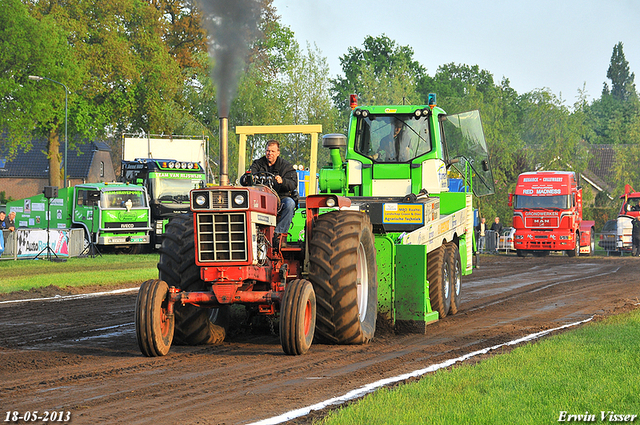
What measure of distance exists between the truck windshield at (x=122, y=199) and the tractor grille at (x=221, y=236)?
77.8 feet

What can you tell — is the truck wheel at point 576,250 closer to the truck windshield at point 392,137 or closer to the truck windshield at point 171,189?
the truck windshield at point 171,189

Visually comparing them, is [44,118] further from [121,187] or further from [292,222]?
[292,222]

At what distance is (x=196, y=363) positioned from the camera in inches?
338

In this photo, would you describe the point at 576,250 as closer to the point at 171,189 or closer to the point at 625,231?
the point at 625,231

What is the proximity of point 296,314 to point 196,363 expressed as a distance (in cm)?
115

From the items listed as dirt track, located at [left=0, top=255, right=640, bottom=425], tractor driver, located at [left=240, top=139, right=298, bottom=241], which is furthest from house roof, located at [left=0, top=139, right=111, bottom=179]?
tractor driver, located at [left=240, top=139, right=298, bottom=241]

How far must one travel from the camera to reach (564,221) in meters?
34.6

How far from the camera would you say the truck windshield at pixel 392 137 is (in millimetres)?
13898

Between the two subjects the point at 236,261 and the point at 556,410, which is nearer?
the point at 556,410

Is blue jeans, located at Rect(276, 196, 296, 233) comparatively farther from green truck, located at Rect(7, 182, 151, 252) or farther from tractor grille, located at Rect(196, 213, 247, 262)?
green truck, located at Rect(7, 182, 151, 252)

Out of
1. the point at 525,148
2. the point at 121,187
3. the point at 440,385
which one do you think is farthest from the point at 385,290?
the point at 525,148

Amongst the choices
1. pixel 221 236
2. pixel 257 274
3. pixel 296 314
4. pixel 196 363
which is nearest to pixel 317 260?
pixel 257 274

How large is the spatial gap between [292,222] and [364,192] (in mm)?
3655

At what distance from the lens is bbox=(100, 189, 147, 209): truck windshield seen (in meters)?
31.7
